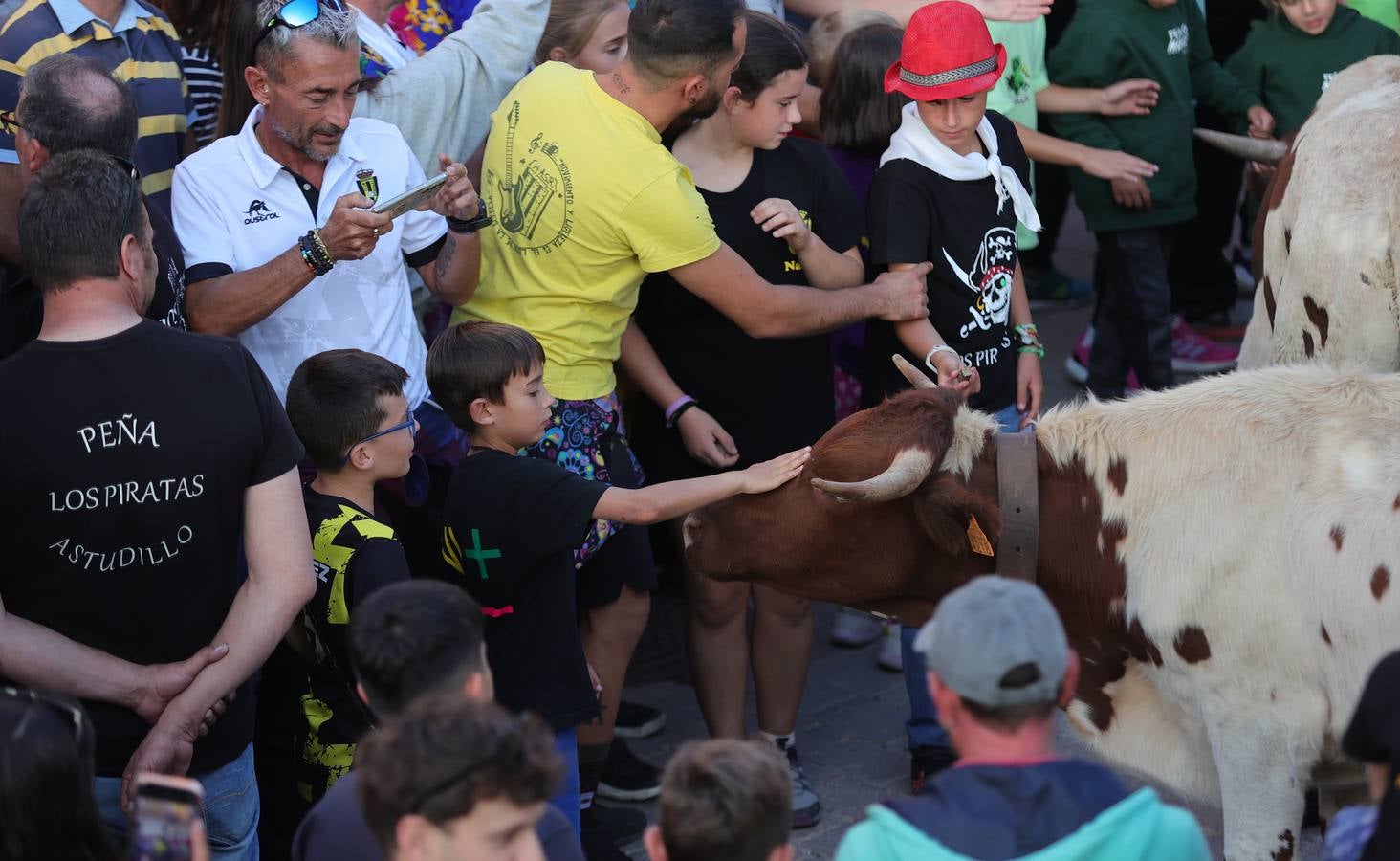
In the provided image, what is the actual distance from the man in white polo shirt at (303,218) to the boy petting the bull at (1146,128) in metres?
3.65

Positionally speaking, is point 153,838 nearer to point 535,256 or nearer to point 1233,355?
point 535,256

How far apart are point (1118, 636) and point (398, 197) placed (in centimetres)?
217

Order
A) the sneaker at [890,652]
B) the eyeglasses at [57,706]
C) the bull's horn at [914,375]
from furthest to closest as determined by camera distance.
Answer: the sneaker at [890,652] < the bull's horn at [914,375] < the eyeglasses at [57,706]

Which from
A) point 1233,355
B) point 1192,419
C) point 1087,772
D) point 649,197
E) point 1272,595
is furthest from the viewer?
point 1233,355

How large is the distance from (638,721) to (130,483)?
8.98 ft

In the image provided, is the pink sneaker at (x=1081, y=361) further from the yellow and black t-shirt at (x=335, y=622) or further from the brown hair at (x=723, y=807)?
the brown hair at (x=723, y=807)

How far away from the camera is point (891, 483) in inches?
151

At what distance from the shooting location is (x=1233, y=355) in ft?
28.0

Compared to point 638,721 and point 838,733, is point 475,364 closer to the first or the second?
point 638,721

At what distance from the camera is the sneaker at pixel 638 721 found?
557 cm

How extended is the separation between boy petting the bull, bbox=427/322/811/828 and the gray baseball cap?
149 cm

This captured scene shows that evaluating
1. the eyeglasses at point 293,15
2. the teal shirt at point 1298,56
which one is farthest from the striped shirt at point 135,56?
the teal shirt at point 1298,56

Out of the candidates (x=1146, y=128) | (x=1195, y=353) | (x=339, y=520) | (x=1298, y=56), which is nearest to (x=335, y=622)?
(x=339, y=520)

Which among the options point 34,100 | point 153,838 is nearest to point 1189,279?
point 34,100
